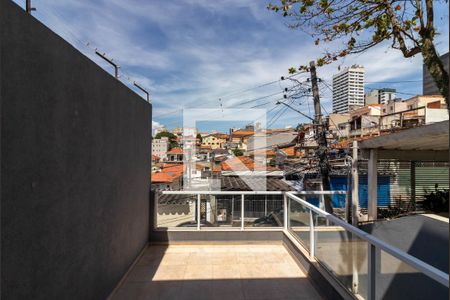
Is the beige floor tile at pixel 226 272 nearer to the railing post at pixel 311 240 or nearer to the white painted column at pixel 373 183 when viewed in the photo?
the railing post at pixel 311 240

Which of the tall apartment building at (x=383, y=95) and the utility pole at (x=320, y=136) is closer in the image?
the utility pole at (x=320, y=136)

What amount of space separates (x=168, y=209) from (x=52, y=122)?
365 cm

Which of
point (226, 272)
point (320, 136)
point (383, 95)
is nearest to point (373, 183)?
point (320, 136)

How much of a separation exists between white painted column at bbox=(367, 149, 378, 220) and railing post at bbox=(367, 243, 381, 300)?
6.40m

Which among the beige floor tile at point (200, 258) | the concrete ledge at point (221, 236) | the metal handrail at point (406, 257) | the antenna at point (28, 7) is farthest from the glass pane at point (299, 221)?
the antenna at point (28, 7)

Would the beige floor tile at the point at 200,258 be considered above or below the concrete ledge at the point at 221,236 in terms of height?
below

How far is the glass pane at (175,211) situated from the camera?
5.16 m

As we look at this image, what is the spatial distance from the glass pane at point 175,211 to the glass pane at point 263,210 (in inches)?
39.9

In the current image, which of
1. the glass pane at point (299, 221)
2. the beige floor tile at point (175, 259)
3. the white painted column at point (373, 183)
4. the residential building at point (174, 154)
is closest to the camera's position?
the glass pane at point (299, 221)

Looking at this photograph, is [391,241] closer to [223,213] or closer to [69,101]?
[223,213]

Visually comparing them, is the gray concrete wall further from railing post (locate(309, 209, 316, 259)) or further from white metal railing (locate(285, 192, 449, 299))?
railing post (locate(309, 209, 316, 259))

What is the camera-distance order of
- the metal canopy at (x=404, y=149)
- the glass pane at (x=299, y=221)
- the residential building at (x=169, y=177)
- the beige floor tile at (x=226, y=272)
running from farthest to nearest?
the residential building at (x=169, y=177)
the metal canopy at (x=404, y=149)
the glass pane at (x=299, y=221)
the beige floor tile at (x=226, y=272)

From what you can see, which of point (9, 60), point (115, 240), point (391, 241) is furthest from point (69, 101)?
point (391, 241)

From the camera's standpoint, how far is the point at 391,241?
6645mm
